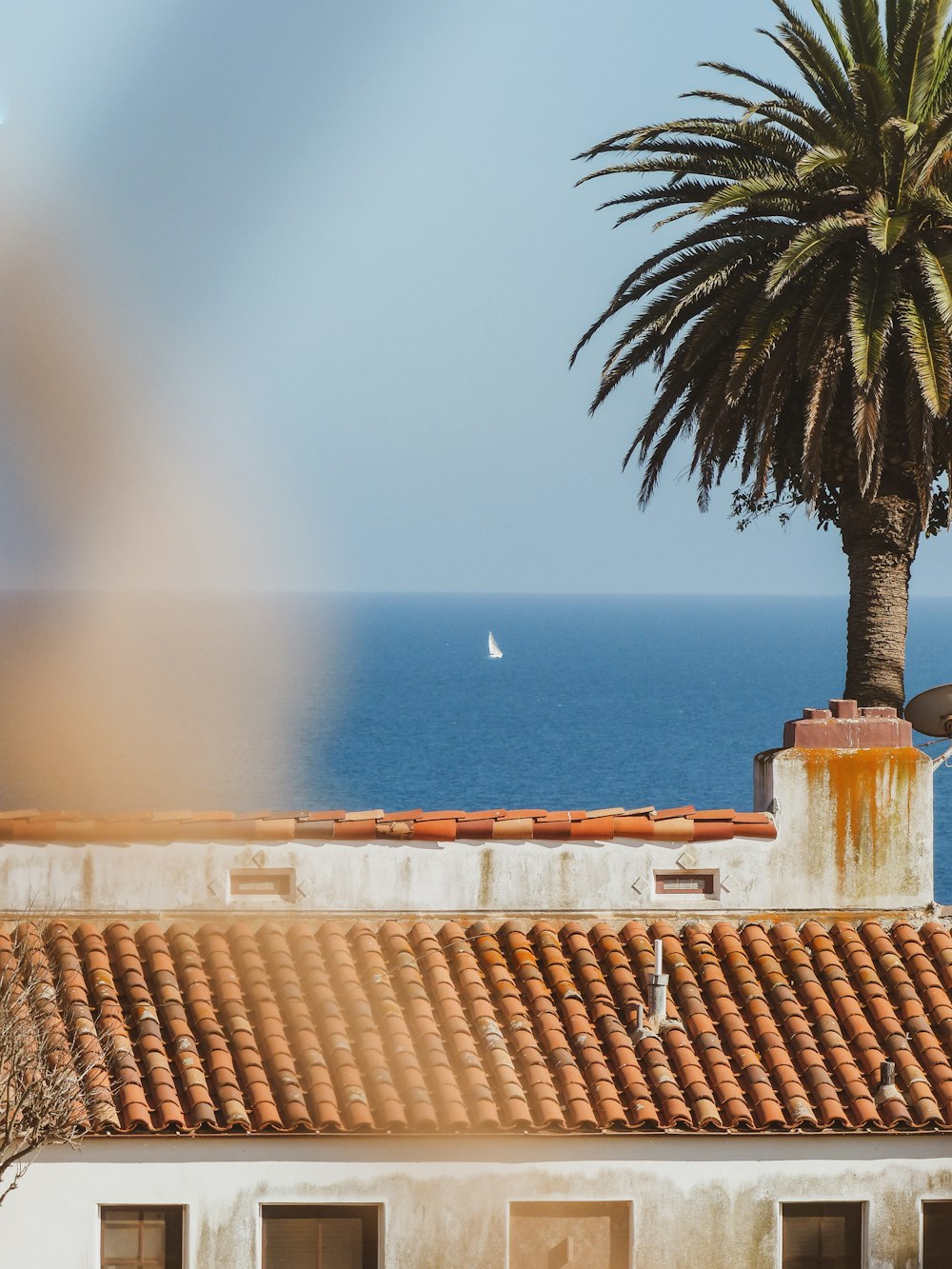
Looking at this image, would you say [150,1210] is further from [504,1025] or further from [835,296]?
[835,296]

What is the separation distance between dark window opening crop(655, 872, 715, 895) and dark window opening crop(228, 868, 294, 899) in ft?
11.8

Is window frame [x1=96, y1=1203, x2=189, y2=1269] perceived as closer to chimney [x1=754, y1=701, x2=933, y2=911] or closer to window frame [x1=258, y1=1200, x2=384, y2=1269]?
window frame [x1=258, y1=1200, x2=384, y2=1269]

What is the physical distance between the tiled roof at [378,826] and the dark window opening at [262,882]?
33cm

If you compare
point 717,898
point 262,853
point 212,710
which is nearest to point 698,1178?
point 717,898

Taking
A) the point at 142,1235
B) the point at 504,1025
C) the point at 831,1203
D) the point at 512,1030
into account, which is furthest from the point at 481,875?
the point at 142,1235

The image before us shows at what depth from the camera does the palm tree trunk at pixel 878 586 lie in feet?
85.5

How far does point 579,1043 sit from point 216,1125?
3.32m

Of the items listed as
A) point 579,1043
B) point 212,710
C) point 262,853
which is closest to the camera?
point 579,1043

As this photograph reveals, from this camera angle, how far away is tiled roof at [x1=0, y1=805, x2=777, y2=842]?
17.0 metres

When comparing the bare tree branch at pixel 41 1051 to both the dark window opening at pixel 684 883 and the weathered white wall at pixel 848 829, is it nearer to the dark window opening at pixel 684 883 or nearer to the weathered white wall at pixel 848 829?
the dark window opening at pixel 684 883

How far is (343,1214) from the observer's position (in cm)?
1495

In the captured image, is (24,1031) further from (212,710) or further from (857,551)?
(212,710)

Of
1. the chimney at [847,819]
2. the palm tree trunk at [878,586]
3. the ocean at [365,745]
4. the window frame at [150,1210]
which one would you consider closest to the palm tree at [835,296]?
the palm tree trunk at [878,586]

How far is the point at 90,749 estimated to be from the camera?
14125 centimetres
